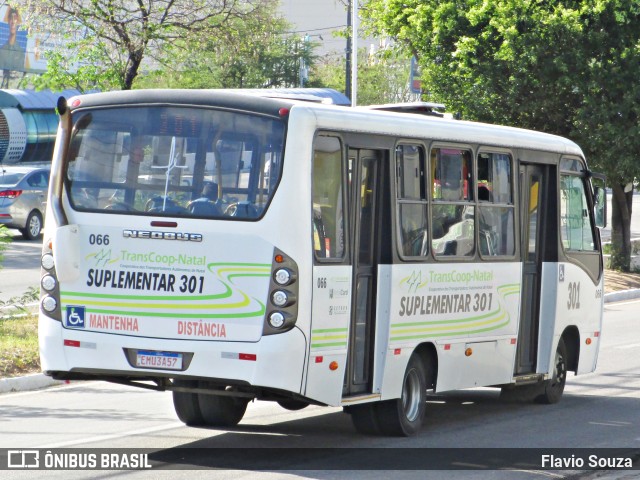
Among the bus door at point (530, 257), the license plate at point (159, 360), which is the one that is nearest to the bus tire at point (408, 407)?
the bus door at point (530, 257)

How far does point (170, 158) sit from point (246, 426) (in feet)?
9.21

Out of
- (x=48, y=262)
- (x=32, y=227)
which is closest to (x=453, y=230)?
(x=48, y=262)

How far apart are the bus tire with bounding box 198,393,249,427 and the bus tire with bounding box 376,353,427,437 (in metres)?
1.21

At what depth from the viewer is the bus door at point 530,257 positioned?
1258 centimetres

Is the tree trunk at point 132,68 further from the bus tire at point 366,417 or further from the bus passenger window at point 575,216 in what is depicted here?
the bus tire at point 366,417

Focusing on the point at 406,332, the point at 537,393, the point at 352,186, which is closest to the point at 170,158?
the point at 352,186

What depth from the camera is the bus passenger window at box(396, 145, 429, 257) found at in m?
10.4

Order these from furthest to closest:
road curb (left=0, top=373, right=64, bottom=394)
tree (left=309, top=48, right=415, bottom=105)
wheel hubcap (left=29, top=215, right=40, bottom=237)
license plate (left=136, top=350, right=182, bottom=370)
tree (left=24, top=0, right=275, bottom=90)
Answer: tree (left=309, top=48, right=415, bottom=105), wheel hubcap (left=29, top=215, right=40, bottom=237), tree (left=24, top=0, right=275, bottom=90), road curb (left=0, top=373, right=64, bottom=394), license plate (left=136, top=350, right=182, bottom=370)

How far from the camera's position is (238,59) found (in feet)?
92.9

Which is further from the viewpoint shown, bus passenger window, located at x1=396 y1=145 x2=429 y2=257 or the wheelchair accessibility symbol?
bus passenger window, located at x1=396 y1=145 x2=429 y2=257

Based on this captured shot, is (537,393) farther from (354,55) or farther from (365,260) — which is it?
(354,55)

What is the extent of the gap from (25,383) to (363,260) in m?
4.90

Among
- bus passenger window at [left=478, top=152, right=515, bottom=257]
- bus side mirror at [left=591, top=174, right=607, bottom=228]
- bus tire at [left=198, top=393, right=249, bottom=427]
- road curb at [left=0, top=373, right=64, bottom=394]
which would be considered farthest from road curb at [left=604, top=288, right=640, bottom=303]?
bus tire at [left=198, top=393, right=249, bottom=427]

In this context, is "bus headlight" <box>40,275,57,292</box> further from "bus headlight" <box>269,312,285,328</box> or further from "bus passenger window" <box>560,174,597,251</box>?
"bus passenger window" <box>560,174,597,251</box>
